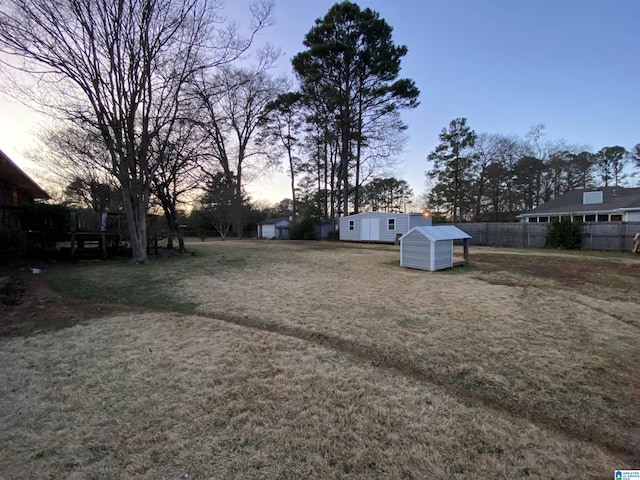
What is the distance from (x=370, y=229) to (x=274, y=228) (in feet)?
54.9

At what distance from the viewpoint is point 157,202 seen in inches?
511

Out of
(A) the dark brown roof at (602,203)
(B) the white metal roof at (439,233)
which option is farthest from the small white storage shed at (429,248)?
(A) the dark brown roof at (602,203)

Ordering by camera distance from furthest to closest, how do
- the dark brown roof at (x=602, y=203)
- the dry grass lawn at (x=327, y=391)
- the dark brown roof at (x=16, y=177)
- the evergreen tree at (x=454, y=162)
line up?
the evergreen tree at (x=454, y=162) < the dark brown roof at (x=602, y=203) < the dark brown roof at (x=16, y=177) < the dry grass lawn at (x=327, y=391)

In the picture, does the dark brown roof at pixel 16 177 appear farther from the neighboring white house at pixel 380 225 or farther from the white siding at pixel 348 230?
the neighboring white house at pixel 380 225

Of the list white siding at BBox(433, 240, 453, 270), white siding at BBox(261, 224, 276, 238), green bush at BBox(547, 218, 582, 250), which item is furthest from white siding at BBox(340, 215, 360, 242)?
white siding at BBox(261, 224, 276, 238)

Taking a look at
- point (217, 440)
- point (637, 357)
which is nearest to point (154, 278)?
point (217, 440)

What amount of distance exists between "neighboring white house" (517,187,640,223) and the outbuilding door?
10215mm

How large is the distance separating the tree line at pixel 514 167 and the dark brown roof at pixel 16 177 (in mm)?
28061

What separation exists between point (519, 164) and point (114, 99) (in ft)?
105

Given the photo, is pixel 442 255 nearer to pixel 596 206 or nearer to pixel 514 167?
pixel 596 206

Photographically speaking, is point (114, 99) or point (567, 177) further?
point (567, 177)

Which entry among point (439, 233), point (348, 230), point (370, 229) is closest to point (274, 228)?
point (348, 230)

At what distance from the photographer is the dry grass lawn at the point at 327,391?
159 cm

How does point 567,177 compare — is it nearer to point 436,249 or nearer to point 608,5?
point 608,5
